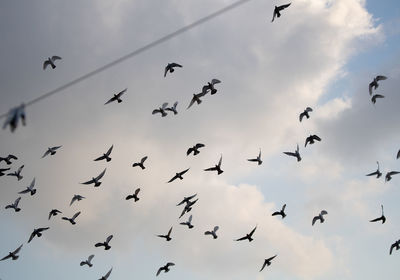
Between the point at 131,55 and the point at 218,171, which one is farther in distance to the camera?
the point at 218,171

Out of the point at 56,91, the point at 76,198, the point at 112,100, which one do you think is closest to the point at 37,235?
the point at 76,198

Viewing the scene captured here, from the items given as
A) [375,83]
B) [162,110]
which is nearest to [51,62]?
[162,110]

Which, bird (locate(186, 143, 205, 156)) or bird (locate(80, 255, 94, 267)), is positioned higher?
bird (locate(186, 143, 205, 156))

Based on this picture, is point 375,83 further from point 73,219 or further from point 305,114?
point 73,219

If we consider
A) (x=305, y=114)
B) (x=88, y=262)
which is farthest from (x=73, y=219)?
(x=305, y=114)

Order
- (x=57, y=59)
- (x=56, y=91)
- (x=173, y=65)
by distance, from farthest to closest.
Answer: (x=57, y=59) → (x=173, y=65) → (x=56, y=91)

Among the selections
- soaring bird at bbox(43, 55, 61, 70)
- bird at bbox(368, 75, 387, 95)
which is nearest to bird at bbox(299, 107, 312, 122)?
bird at bbox(368, 75, 387, 95)

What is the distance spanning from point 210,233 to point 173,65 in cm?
1881

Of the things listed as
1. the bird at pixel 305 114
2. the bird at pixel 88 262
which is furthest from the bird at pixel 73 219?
the bird at pixel 305 114

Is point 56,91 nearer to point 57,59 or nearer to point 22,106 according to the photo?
point 22,106

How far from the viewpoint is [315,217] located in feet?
180

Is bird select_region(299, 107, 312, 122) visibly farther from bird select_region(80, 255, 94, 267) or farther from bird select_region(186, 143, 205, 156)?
bird select_region(80, 255, 94, 267)

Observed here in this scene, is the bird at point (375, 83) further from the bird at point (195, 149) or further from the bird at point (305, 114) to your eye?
the bird at point (195, 149)

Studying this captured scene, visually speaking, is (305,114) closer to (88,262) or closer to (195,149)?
(195,149)
